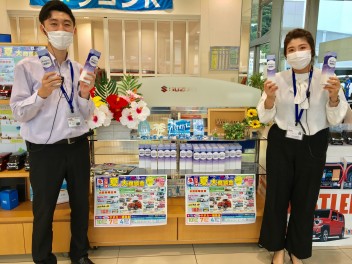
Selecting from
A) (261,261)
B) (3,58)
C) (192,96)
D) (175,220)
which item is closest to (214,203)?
(175,220)

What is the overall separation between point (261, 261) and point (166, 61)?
14.7 ft

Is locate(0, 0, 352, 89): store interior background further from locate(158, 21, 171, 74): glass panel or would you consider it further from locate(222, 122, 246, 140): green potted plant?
locate(222, 122, 246, 140): green potted plant

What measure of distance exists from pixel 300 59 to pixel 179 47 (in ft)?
14.1

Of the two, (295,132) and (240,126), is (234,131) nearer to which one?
(240,126)

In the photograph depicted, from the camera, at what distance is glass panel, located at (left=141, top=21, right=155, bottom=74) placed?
229 inches

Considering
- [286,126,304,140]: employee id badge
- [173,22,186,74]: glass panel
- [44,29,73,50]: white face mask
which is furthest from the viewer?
[173,22,186,74]: glass panel

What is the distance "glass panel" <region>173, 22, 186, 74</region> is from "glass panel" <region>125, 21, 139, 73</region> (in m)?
0.78

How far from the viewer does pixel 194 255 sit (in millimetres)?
2498

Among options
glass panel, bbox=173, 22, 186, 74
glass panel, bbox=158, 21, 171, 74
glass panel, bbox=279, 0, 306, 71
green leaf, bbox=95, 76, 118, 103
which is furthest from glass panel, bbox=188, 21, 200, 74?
green leaf, bbox=95, 76, 118, 103

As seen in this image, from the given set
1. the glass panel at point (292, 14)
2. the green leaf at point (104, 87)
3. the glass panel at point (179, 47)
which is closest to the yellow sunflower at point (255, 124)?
the green leaf at point (104, 87)

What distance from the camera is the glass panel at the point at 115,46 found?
5.75 m

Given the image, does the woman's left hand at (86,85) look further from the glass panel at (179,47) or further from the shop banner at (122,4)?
the glass panel at (179,47)

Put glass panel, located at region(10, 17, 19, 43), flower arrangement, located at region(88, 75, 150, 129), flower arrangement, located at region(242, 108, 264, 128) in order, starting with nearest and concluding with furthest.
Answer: flower arrangement, located at region(88, 75, 150, 129) < flower arrangement, located at region(242, 108, 264, 128) < glass panel, located at region(10, 17, 19, 43)

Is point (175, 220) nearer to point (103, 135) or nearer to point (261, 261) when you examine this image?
point (261, 261)
